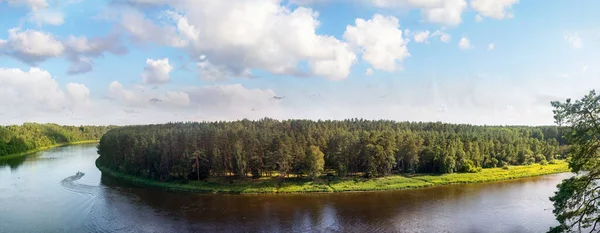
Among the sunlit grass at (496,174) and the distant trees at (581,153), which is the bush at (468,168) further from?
the distant trees at (581,153)

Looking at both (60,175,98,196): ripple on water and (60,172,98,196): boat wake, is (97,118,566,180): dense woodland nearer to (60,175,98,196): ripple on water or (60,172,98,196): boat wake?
(60,172,98,196): boat wake

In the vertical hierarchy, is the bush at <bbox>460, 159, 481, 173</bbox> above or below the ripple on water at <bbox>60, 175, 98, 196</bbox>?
above

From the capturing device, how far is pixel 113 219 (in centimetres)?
5012

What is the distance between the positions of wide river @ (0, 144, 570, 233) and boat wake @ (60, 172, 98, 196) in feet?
0.61

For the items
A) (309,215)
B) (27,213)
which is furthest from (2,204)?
(309,215)

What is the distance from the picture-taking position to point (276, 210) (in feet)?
177

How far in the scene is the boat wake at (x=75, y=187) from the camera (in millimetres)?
69375

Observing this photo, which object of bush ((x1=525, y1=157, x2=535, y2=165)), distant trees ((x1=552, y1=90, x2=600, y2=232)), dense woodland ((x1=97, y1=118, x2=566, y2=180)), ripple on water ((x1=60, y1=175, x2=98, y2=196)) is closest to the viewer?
distant trees ((x1=552, y1=90, x2=600, y2=232))

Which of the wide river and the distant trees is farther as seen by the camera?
the wide river

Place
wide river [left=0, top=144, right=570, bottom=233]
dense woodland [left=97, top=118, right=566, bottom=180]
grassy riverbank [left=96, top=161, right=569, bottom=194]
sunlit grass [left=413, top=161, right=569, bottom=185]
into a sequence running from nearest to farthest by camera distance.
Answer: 1. wide river [left=0, top=144, right=570, bottom=233]
2. grassy riverbank [left=96, top=161, right=569, bottom=194]
3. dense woodland [left=97, top=118, right=566, bottom=180]
4. sunlit grass [left=413, top=161, right=569, bottom=185]

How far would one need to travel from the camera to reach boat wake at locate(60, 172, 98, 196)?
69.4 metres

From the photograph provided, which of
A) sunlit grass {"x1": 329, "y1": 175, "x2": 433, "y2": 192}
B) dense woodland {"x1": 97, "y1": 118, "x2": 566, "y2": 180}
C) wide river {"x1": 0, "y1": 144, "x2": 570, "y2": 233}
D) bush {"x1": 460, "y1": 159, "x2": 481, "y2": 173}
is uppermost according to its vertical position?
dense woodland {"x1": 97, "y1": 118, "x2": 566, "y2": 180}

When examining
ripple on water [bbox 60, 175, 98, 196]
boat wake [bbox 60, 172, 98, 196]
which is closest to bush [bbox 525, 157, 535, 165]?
ripple on water [bbox 60, 175, 98, 196]

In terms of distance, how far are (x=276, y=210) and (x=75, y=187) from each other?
44.5m
